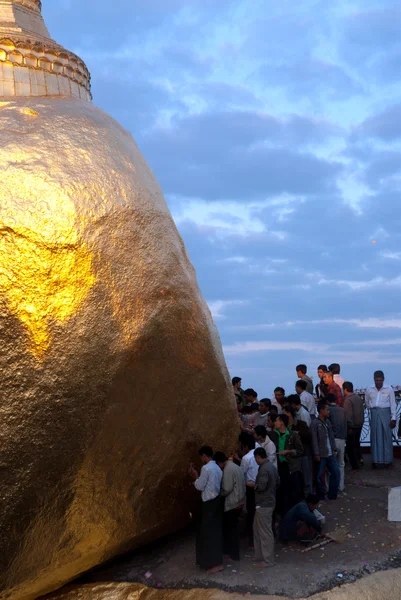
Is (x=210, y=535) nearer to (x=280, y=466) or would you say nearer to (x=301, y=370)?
(x=280, y=466)

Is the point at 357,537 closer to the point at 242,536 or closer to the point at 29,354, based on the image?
the point at 242,536

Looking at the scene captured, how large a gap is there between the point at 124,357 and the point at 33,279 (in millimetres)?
1165

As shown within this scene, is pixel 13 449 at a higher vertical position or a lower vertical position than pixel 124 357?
lower

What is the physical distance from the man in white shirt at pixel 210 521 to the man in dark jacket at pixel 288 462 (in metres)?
1.29

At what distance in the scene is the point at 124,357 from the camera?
660 cm

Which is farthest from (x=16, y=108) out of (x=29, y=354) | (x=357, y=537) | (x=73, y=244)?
(x=357, y=537)

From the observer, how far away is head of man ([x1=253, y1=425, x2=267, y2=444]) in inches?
334

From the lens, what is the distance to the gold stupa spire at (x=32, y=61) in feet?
25.1

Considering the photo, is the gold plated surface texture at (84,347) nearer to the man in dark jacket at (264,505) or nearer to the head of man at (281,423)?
the man in dark jacket at (264,505)

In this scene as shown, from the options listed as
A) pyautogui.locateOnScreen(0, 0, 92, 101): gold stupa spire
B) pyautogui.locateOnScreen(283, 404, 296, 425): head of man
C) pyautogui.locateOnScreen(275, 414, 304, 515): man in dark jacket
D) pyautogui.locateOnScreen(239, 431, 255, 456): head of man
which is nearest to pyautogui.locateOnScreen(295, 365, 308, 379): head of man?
pyautogui.locateOnScreen(283, 404, 296, 425): head of man

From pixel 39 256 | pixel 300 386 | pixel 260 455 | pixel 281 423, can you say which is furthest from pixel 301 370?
pixel 39 256

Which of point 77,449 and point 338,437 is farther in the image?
point 338,437

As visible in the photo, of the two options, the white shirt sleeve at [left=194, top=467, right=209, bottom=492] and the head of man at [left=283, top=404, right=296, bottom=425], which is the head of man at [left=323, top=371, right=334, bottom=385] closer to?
the head of man at [left=283, top=404, right=296, bottom=425]

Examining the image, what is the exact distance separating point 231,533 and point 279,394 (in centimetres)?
318
